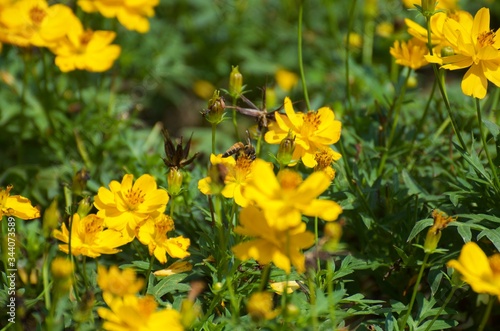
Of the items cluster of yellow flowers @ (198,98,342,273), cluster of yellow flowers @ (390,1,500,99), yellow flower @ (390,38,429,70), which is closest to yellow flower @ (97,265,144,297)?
cluster of yellow flowers @ (198,98,342,273)

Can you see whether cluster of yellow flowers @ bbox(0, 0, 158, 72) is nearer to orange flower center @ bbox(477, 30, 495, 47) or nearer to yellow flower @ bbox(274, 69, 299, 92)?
yellow flower @ bbox(274, 69, 299, 92)

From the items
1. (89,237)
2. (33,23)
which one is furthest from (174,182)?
(33,23)

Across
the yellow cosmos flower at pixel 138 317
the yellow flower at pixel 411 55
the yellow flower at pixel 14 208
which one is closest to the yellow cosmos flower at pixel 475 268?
the yellow cosmos flower at pixel 138 317

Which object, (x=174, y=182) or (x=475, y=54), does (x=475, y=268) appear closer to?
(x=475, y=54)

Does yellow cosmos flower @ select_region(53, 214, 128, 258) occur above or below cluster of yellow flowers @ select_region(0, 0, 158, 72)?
below

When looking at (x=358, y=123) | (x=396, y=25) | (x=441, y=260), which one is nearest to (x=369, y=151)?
(x=358, y=123)

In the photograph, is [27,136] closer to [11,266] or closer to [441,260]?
[11,266]

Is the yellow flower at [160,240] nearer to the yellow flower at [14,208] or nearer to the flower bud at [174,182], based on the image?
the flower bud at [174,182]

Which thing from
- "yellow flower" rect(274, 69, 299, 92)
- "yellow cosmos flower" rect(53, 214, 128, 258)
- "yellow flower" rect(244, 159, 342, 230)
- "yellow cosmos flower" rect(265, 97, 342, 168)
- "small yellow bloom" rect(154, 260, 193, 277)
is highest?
"yellow flower" rect(244, 159, 342, 230)
